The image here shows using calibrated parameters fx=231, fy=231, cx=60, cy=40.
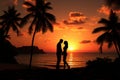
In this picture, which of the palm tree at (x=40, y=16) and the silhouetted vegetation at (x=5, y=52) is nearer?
the palm tree at (x=40, y=16)

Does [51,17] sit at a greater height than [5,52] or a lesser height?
greater

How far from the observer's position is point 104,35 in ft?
143

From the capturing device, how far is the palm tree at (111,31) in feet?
141

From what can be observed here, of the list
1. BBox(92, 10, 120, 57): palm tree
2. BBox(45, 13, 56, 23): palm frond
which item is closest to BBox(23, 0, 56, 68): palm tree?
BBox(45, 13, 56, 23): palm frond

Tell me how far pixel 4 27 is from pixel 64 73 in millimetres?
Result: 38610

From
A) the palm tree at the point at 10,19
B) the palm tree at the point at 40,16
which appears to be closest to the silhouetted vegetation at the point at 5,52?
the palm tree at the point at 10,19

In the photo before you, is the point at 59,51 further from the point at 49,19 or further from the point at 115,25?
the point at 115,25

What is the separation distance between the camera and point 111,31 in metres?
44.7

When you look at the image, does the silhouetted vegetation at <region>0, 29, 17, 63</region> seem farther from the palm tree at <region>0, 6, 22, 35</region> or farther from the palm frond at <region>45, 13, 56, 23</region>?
the palm frond at <region>45, 13, 56, 23</region>

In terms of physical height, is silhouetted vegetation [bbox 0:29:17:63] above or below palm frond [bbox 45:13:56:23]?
below

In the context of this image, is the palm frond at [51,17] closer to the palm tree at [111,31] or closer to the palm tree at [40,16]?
the palm tree at [40,16]

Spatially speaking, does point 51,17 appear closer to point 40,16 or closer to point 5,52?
point 40,16

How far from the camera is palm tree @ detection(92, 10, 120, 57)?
42.9 metres

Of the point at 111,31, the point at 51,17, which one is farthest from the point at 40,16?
the point at 111,31
